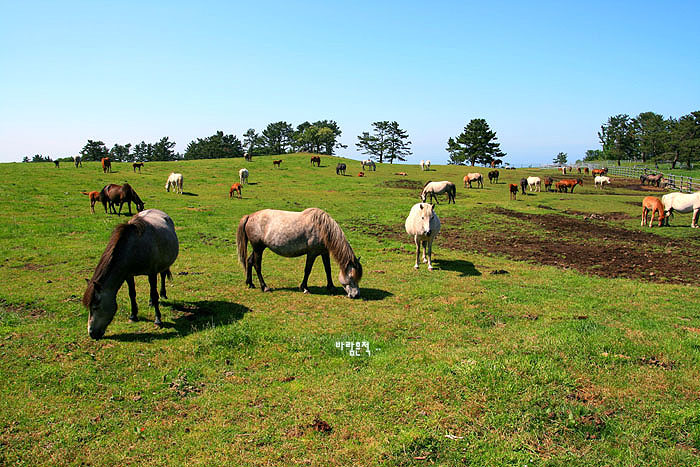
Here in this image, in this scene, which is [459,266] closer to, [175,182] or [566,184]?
[175,182]

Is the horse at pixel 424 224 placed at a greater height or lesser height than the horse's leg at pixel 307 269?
greater

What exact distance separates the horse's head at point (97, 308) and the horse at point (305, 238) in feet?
13.3

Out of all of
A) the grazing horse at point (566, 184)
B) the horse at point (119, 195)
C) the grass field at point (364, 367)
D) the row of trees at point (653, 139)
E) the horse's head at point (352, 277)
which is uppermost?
the row of trees at point (653, 139)

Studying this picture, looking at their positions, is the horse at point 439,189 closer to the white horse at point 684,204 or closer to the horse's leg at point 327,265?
the white horse at point 684,204

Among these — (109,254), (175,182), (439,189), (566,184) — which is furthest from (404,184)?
(109,254)

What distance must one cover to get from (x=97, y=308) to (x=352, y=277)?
573cm

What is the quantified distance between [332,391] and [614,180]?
207 feet

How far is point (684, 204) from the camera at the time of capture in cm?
2141

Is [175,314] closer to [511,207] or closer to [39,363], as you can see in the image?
[39,363]

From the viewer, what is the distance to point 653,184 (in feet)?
161

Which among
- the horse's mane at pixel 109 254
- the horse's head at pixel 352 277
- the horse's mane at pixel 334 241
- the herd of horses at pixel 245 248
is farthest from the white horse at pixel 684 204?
the horse's mane at pixel 109 254

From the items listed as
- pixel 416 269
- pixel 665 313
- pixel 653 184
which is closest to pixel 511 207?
pixel 416 269

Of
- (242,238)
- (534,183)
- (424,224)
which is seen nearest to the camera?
(242,238)

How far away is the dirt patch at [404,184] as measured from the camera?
43.2 m
